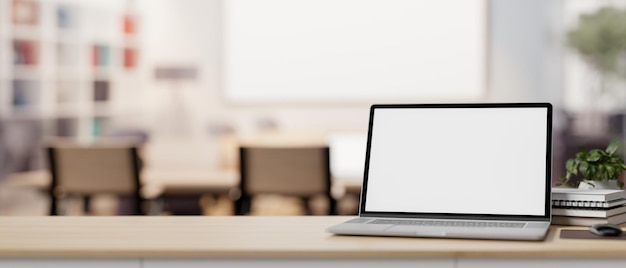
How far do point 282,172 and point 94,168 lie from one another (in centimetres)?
106

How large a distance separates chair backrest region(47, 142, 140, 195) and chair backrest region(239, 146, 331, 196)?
64 centimetres

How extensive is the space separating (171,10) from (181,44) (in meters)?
0.36

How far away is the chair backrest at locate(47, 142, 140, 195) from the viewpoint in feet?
16.7

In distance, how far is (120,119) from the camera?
943 cm

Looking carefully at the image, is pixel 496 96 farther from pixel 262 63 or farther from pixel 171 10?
pixel 171 10

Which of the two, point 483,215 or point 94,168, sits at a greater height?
point 483,215

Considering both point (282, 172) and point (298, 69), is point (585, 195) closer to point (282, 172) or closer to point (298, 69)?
point (282, 172)

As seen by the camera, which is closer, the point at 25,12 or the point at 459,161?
the point at 459,161

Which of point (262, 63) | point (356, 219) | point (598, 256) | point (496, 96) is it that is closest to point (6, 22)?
point (262, 63)

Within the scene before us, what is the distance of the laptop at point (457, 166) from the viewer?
220 centimetres

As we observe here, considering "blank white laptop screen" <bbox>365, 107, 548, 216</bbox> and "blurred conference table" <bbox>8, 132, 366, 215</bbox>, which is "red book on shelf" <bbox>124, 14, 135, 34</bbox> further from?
"blank white laptop screen" <bbox>365, 107, 548, 216</bbox>

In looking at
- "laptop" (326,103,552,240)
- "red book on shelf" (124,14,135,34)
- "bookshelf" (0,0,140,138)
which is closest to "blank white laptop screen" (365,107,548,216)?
"laptop" (326,103,552,240)

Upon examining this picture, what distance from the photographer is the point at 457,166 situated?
227cm

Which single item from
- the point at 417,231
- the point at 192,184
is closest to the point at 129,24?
the point at 192,184
